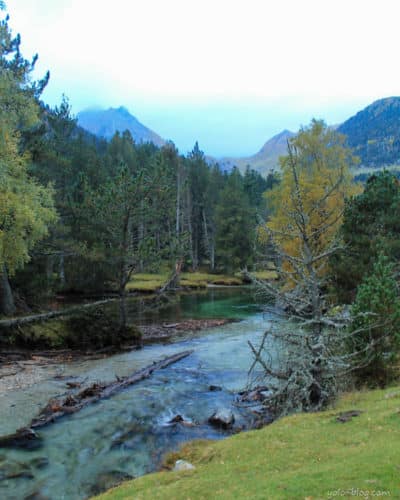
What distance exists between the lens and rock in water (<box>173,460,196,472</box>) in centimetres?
1148

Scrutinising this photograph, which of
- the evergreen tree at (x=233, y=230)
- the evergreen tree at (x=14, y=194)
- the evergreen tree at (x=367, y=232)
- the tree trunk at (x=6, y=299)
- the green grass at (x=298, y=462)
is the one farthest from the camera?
the evergreen tree at (x=233, y=230)

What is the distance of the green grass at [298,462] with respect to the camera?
806 cm

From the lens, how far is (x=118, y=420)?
55.1 ft

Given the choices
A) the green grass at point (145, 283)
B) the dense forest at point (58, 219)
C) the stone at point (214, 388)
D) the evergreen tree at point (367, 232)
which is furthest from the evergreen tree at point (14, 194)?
the green grass at point (145, 283)

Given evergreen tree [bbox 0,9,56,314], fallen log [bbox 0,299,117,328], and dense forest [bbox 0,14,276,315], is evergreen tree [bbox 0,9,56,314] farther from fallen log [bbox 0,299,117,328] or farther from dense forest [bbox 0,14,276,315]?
fallen log [bbox 0,299,117,328]

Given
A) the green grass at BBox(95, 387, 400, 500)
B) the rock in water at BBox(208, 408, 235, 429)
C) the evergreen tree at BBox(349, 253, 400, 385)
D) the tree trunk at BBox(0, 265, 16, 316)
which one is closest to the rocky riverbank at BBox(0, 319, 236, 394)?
the tree trunk at BBox(0, 265, 16, 316)

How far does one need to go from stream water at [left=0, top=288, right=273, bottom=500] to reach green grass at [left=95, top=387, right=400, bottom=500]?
68.6 inches

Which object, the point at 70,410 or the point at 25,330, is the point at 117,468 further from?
the point at 25,330

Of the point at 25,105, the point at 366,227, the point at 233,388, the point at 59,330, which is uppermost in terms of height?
the point at 25,105

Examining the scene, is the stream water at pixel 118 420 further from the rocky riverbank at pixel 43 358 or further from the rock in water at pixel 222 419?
the rocky riverbank at pixel 43 358

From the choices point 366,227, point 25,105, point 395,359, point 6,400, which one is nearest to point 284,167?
point 366,227

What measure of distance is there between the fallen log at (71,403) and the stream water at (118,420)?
0.38 metres

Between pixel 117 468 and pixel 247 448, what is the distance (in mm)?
4149

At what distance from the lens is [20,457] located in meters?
13.6
